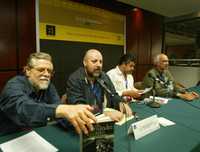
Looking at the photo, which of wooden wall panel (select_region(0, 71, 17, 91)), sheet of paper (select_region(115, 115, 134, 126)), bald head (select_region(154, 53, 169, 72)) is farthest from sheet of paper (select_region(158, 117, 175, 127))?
wooden wall panel (select_region(0, 71, 17, 91))

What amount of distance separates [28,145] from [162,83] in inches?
86.5

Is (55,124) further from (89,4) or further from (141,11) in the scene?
(141,11)

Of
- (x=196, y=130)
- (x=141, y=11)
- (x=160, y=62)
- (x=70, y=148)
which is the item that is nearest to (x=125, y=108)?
(x=196, y=130)

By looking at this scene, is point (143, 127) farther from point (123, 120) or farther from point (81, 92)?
point (81, 92)

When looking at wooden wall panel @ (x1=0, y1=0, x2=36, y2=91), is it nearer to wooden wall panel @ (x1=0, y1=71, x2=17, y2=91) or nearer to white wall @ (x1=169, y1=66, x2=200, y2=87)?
wooden wall panel @ (x1=0, y1=71, x2=17, y2=91)

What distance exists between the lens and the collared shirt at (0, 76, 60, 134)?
37.1 inches

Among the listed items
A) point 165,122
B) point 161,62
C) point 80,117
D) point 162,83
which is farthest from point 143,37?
point 80,117

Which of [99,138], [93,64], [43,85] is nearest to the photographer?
[99,138]

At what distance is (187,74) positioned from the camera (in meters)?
5.76

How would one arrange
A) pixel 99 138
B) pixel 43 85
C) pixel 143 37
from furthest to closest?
1. pixel 143 37
2. pixel 43 85
3. pixel 99 138

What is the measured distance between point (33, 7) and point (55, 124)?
206cm

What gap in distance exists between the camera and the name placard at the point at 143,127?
1.24m

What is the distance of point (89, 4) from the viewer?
3.59m

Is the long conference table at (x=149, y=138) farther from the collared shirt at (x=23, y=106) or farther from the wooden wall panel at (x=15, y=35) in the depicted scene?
the wooden wall panel at (x=15, y=35)
